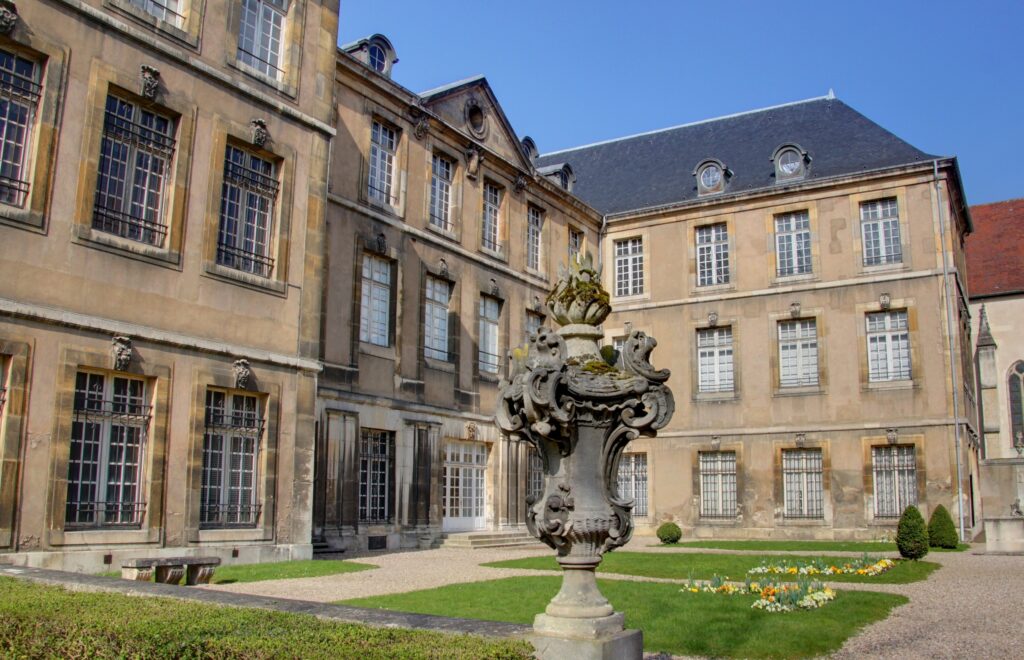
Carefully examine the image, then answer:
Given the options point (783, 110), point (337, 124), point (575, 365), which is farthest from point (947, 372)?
point (575, 365)

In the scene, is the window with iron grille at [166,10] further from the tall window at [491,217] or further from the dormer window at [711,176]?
the dormer window at [711,176]

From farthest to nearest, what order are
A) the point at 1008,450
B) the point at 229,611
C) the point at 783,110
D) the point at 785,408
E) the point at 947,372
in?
the point at 1008,450, the point at 783,110, the point at 785,408, the point at 947,372, the point at 229,611

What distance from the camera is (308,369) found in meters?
14.2

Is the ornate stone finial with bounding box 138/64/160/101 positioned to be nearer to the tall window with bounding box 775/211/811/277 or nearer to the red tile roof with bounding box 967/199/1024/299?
the tall window with bounding box 775/211/811/277

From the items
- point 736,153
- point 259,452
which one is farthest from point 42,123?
point 736,153

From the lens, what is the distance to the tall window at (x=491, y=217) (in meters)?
21.8

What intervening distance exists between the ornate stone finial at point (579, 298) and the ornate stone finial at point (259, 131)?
9604 millimetres

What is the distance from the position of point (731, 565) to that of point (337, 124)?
10736 mm

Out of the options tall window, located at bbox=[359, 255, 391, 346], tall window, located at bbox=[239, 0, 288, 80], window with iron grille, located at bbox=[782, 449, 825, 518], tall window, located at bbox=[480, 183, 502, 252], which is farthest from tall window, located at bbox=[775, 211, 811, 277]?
tall window, located at bbox=[239, 0, 288, 80]

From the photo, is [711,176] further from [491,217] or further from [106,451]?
[106,451]

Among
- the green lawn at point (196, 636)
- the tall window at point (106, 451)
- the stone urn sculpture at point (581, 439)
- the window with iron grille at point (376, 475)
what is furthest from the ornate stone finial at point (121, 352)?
the stone urn sculpture at point (581, 439)

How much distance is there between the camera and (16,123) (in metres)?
11.0

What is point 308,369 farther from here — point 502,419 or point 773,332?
point 773,332

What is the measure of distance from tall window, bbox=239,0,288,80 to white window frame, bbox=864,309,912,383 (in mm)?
15694
